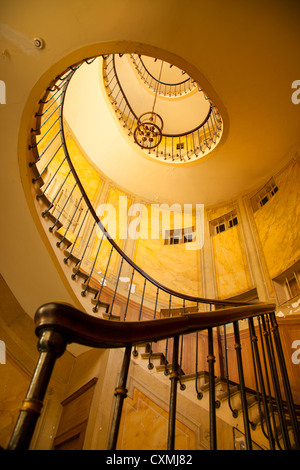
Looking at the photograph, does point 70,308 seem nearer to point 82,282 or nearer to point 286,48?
point 82,282

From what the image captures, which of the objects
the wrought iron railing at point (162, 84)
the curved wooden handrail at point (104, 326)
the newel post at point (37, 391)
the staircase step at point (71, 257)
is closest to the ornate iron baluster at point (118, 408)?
the curved wooden handrail at point (104, 326)

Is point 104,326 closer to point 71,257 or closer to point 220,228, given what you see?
point 71,257

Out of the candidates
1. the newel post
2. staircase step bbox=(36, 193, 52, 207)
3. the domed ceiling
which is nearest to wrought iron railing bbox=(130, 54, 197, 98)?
the domed ceiling

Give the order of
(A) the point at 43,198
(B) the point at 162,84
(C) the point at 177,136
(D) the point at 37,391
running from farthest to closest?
(B) the point at 162,84 < (C) the point at 177,136 < (A) the point at 43,198 < (D) the point at 37,391

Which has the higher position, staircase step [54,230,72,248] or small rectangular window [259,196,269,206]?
small rectangular window [259,196,269,206]

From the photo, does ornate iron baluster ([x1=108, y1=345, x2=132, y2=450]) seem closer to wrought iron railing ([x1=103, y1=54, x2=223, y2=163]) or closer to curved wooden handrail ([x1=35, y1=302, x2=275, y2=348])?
curved wooden handrail ([x1=35, y1=302, x2=275, y2=348])

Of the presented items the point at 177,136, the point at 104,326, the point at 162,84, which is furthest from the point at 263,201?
the point at 104,326

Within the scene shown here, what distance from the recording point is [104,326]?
3.48 feet

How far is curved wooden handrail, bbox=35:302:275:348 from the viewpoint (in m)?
0.93

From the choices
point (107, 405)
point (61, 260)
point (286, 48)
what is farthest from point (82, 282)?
point (286, 48)

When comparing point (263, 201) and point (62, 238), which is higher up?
point (263, 201)

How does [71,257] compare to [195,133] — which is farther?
[195,133]

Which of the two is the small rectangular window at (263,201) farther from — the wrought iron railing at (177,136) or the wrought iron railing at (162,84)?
the wrought iron railing at (162,84)
